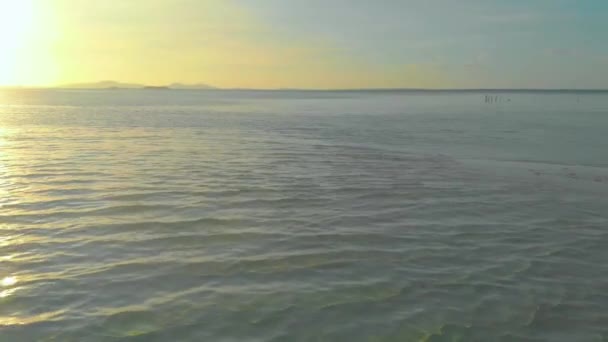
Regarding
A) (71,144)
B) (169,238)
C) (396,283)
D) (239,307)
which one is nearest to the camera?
(239,307)

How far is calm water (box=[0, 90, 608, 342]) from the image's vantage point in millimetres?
8109

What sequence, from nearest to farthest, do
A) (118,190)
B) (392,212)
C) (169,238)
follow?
1. (169,238)
2. (392,212)
3. (118,190)

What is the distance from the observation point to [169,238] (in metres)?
12.4

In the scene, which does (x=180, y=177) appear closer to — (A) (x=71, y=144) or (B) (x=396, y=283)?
(B) (x=396, y=283)

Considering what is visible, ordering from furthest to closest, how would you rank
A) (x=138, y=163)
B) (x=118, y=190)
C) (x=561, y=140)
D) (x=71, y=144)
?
(x=561, y=140), (x=71, y=144), (x=138, y=163), (x=118, y=190)

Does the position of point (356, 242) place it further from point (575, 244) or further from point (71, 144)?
point (71, 144)

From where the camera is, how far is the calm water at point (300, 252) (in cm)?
811

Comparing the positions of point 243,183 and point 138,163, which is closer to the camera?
point 243,183

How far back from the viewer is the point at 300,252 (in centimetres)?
1162

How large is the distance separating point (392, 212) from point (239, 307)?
808 cm

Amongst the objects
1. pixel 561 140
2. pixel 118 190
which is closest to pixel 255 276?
pixel 118 190

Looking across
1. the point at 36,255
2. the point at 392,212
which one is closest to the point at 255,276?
the point at 36,255

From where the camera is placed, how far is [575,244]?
12688 millimetres

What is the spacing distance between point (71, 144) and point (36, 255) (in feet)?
79.1
